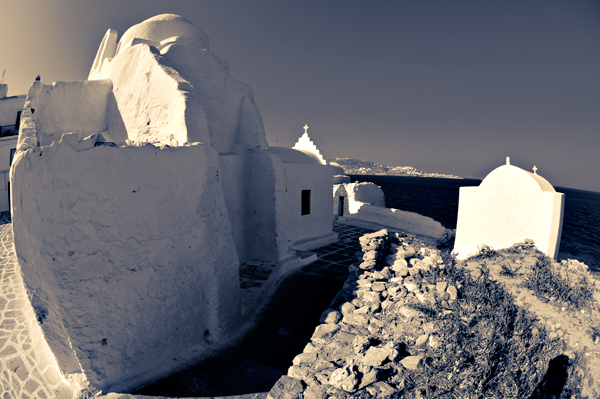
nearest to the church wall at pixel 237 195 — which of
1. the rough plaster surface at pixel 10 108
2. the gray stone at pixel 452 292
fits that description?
the gray stone at pixel 452 292

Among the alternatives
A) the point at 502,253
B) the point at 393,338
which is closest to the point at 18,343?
the point at 393,338

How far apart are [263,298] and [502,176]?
27.7 feet

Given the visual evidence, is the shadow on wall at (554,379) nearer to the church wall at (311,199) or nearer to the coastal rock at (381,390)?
the coastal rock at (381,390)

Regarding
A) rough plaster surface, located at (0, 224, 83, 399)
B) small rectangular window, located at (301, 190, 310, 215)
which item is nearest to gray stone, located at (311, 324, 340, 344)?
rough plaster surface, located at (0, 224, 83, 399)

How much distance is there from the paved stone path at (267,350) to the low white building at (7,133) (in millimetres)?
16927

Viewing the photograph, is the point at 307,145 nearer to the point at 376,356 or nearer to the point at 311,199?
the point at 311,199

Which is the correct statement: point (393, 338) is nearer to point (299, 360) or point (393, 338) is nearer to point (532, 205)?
point (299, 360)

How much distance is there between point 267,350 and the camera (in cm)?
545

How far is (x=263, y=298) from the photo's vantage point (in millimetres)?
7250

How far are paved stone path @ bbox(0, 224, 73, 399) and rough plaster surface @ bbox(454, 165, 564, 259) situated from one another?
1110cm

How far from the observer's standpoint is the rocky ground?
3.38 metres

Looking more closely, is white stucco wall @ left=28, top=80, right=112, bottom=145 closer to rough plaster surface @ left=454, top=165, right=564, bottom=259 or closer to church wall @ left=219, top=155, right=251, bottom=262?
church wall @ left=219, top=155, right=251, bottom=262

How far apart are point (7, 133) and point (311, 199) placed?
17791mm

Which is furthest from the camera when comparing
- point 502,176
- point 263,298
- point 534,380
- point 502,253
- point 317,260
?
point 317,260
